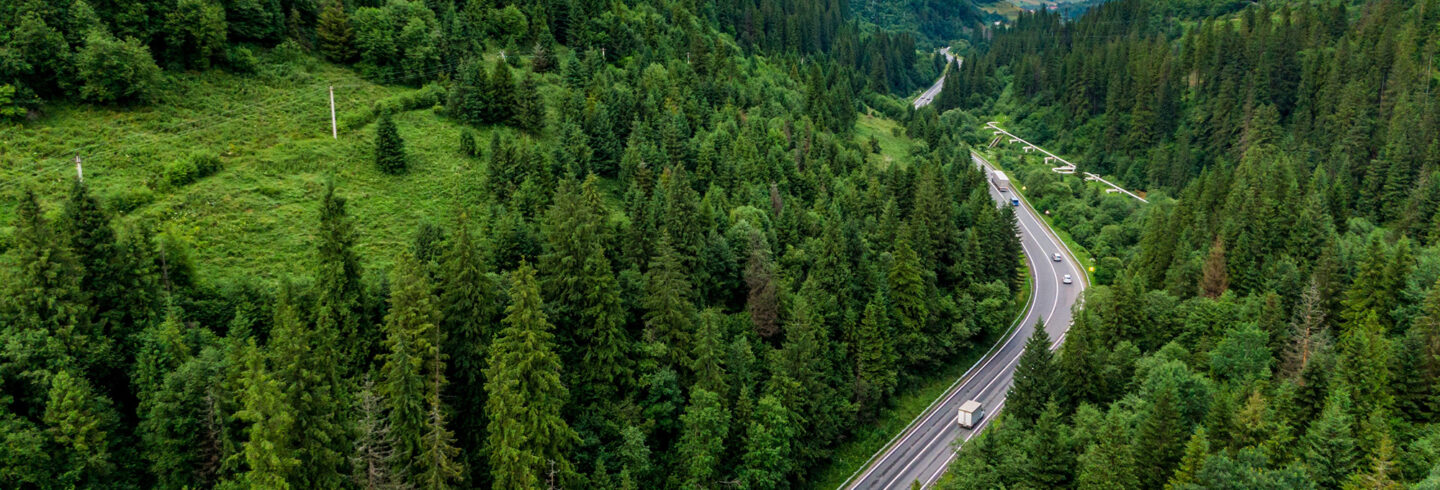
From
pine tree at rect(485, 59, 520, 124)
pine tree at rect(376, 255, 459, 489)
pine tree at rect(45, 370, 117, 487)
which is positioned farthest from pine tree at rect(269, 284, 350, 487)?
pine tree at rect(485, 59, 520, 124)

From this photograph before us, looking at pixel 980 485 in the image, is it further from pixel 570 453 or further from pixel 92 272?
pixel 92 272

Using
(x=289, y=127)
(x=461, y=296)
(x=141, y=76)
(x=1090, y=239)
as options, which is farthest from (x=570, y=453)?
(x=1090, y=239)

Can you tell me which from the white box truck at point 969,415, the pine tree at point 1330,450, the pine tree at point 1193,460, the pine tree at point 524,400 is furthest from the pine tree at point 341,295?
the pine tree at point 1330,450

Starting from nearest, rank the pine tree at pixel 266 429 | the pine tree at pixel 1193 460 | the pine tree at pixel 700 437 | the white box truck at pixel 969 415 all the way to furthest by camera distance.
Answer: the pine tree at pixel 266 429 → the pine tree at pixel 1193 460 → the pine tree at pixel 700 437 → the white box truck at pixel 969 415

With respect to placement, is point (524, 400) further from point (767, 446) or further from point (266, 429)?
point (767, 446)

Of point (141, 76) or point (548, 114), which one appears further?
point (548, 114)

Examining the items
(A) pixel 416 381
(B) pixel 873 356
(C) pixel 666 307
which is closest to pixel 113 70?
(A) pixel 416 381

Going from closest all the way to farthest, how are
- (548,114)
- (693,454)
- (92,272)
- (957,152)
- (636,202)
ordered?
(92,272) → (693,454) → (636,202) → (548,114) → (957,152)

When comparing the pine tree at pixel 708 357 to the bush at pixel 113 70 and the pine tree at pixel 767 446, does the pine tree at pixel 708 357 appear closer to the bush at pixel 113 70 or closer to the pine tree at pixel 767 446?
the pine tree at pixel 767 446
